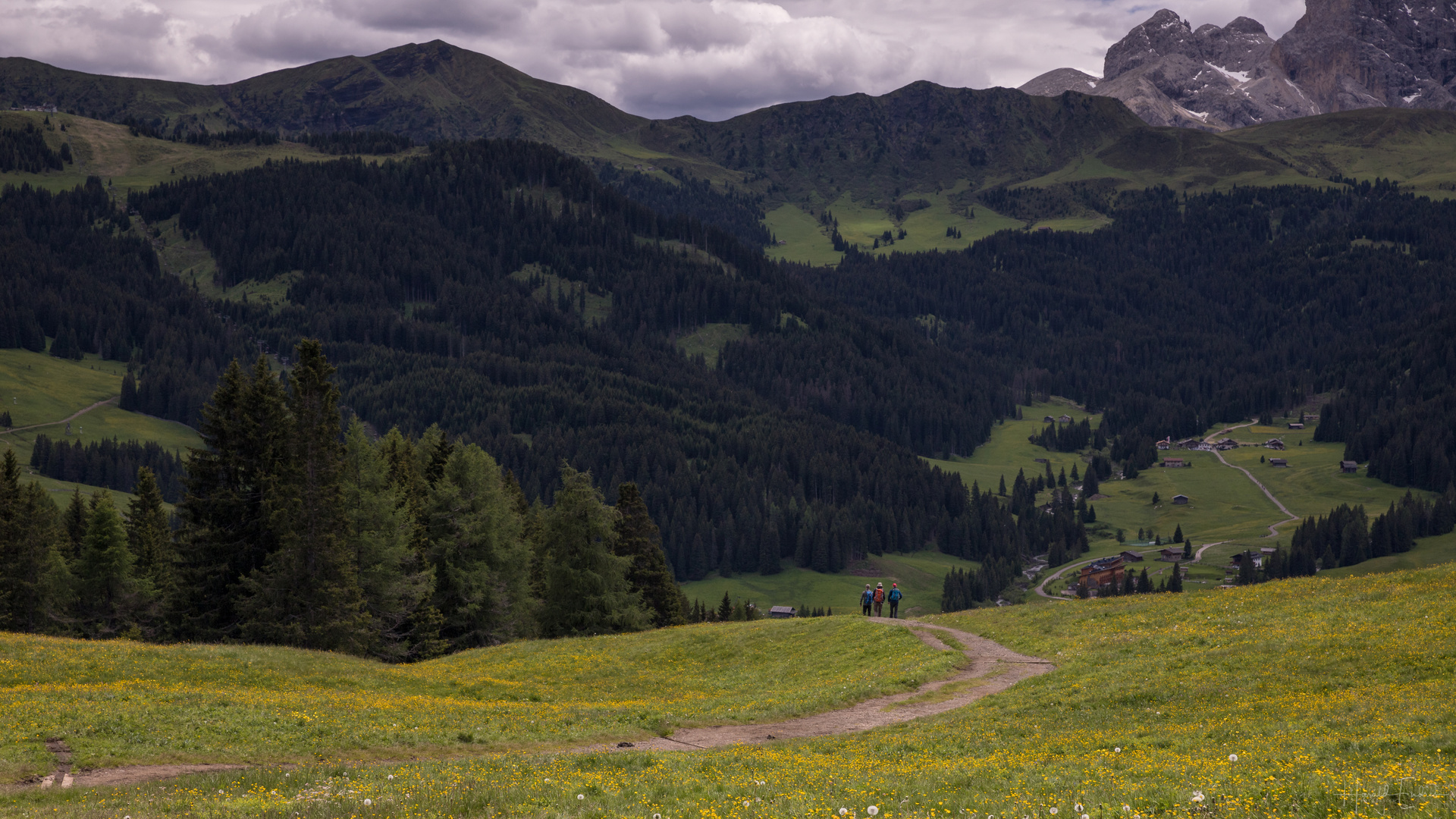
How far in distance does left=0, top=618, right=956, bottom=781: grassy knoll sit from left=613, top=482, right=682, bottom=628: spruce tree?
100 ft

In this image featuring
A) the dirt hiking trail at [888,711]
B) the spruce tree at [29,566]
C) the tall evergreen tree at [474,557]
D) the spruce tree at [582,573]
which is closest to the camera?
the dirt hiking trail at [888,711]

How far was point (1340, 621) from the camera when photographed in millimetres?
39656

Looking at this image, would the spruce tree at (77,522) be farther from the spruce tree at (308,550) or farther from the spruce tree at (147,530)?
the spruce tree at (308,550)

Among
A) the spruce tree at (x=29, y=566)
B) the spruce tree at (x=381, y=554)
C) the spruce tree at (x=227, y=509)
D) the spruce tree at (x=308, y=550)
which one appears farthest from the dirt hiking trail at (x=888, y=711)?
the spruce tree at (x=29, y=566)

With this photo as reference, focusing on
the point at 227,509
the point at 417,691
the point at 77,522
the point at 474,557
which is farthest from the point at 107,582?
the point at 417,691

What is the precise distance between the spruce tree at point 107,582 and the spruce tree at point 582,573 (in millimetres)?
33272

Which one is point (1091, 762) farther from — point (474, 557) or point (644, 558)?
point (644, 558)

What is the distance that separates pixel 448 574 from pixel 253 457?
17409 millimetres

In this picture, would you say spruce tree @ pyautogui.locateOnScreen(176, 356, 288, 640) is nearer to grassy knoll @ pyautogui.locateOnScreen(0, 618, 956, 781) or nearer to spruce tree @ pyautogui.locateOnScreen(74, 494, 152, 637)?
grassy knoll @ pyautogui.locateOnScreen(0, 618, 956, 781)

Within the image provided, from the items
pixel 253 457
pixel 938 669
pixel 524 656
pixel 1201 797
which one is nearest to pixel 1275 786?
pixel 1201 797

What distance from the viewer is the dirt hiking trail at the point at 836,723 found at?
82.5ft

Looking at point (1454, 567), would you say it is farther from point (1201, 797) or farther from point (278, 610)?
point (278, 610)

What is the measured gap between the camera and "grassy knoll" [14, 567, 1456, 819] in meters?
20.1

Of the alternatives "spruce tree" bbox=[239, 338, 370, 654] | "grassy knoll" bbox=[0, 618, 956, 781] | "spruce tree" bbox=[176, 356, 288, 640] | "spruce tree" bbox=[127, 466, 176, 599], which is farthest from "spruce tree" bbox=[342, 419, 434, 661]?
"spruce tree" bbox=[127, 466, 176, 599]
